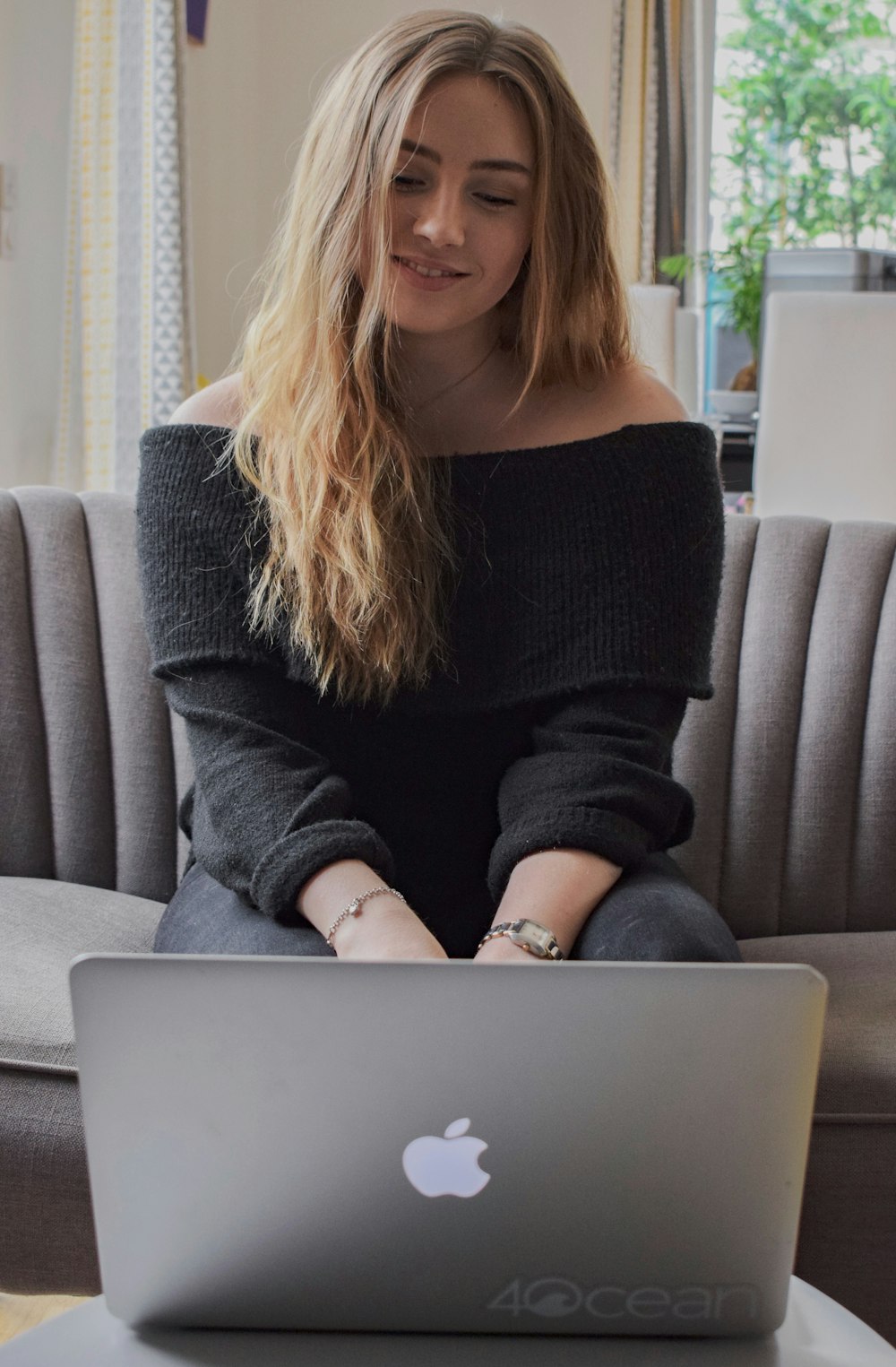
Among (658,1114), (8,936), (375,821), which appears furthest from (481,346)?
(658,1114)

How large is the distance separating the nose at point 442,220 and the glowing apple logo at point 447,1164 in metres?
0.81

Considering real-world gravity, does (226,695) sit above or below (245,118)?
below

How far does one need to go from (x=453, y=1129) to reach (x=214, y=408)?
0.86m

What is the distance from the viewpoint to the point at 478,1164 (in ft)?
1.97

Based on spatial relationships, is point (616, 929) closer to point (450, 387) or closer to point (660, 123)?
point (450, 387)

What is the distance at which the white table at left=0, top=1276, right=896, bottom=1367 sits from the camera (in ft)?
2.09

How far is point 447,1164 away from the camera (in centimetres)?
60

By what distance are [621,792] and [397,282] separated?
1.59 feet

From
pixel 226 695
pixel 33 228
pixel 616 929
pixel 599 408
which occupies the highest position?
pixel 33 228

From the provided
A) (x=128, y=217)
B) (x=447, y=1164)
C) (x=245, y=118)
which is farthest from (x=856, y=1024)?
(x=245, y=118)

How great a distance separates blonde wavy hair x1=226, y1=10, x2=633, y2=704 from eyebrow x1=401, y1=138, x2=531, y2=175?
18 mm

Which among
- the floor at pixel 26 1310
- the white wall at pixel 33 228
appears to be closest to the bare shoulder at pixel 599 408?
the floor at pixel 26 1310

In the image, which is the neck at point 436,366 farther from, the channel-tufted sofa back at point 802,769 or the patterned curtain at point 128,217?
the patterned curtain at point 128,217

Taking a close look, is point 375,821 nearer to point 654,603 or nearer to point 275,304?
point 654,603
